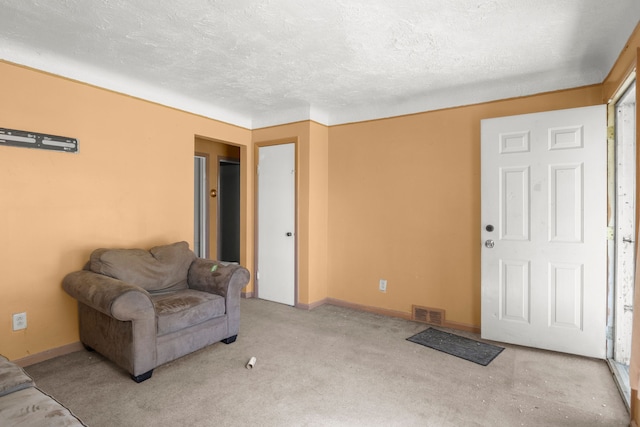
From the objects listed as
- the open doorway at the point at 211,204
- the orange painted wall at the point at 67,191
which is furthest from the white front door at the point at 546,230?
the open doorway at the point at 211,204

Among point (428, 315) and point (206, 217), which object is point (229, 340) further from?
point (206, 217)

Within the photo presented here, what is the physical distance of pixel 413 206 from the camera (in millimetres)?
3791

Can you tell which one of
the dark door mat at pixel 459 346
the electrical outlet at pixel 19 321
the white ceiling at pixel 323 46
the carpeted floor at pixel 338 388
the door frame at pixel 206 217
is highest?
the white ceiling at pixel 323 46

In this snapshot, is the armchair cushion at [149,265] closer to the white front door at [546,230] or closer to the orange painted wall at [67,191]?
the orange painted wall at [67,191]

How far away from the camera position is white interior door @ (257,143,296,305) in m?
4.31

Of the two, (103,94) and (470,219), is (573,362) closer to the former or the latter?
(470,219)

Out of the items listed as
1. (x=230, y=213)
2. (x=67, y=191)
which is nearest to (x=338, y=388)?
(x=67, y=191)

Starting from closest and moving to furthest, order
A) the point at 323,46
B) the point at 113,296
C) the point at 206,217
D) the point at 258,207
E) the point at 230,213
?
the point at 113,296
the point at 323,46
the point at 258,207
the point at 206,217
the point at 230,213

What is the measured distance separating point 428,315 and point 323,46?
9.12ft

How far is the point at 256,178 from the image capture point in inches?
182

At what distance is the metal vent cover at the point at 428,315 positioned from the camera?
361cm

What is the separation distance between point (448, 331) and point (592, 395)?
4.19 ft

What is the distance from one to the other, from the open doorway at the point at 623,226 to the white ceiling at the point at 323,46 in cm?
46

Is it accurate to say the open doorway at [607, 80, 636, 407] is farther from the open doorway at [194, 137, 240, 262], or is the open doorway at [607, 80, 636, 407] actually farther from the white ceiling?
the open doorway at [194, 137, 240, 262]
